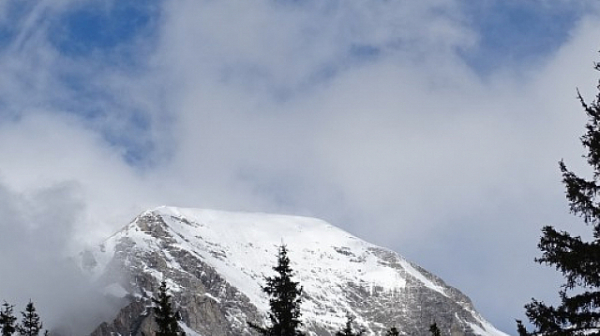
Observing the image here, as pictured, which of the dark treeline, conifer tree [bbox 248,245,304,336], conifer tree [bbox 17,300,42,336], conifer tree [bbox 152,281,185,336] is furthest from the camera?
conifer tree [bbox 17,300,42,336]

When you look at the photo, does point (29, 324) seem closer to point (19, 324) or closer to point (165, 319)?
point (19, 324)

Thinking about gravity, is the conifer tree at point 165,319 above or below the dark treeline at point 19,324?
below

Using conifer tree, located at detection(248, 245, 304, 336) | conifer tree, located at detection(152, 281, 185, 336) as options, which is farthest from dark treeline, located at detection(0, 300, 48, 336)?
conifer tree, located at detection(248, 245, 304, 336)

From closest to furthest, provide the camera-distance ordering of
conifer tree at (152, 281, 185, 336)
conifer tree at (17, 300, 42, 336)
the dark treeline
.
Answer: conifer tree at (152, 281, 185, 336)
the dark treeline
conifer tree at (17, 300, 42, 336)

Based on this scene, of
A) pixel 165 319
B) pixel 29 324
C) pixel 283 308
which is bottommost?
pixel 165 319

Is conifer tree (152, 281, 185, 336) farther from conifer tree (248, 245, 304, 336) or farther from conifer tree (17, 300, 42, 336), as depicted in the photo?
conifer tree (17, 300, 42, 336)

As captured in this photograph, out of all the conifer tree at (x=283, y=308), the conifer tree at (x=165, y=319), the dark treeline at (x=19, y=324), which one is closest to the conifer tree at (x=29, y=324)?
the dark treeline at (x=19, y=324)

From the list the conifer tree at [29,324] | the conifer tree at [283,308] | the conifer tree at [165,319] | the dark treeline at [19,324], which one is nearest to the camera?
the conifer tree at [283,308]

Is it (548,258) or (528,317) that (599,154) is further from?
(528,317)

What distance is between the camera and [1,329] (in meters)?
46.0

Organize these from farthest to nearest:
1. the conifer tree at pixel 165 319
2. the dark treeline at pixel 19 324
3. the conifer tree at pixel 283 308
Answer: the dark treeline at pixel 19 324 < the conifer tree at pixel 165 319 < the conifer tree at pixel 283 308

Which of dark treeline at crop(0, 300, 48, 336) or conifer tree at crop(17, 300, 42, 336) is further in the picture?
conifer tree at crop(17, 300, 42, 336)

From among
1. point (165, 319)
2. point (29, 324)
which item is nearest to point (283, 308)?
point (165, 319)

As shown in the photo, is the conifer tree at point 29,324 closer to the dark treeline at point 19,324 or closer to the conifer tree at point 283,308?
the dark treeline at point 19,324
